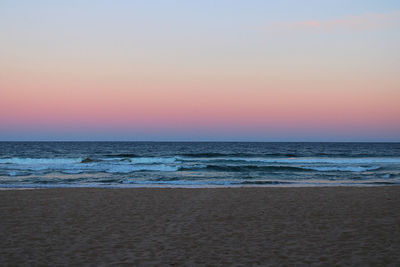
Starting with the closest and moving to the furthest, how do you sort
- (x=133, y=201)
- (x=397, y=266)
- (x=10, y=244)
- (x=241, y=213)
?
(x=397, y=266) < (x=10, y=244) < (x=241, y=213) < (x=133, y=201)

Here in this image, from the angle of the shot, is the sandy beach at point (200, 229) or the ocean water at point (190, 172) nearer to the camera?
the sandy beach at point (200, 229)

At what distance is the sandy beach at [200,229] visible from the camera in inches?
230

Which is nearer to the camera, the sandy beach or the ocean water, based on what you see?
the sandy beach

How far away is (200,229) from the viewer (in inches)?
304

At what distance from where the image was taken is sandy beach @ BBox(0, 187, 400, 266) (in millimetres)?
5836

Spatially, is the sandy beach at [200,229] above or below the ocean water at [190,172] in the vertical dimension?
above

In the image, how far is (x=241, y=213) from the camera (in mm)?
9430

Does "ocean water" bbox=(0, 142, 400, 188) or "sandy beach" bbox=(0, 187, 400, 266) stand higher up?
"sandy beach" bbox=(0, 187, 400, 266)

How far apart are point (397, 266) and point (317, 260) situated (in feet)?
3.93

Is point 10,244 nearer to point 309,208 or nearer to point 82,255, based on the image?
point 82,255

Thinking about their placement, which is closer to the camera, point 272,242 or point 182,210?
point 272,242

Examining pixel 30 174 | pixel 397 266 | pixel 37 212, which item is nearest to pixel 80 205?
pixel 37 212

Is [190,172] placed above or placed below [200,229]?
below

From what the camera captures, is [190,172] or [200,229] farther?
[190,172]
